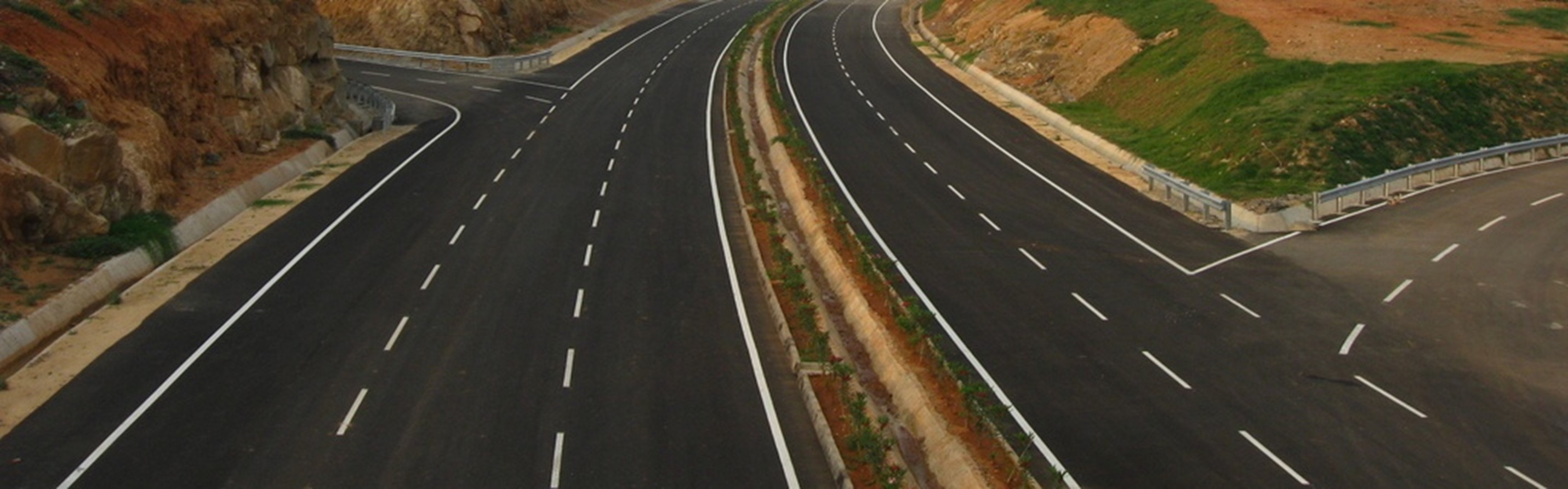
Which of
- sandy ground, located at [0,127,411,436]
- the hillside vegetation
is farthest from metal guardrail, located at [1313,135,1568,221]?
sandy ground, located at [0,127,411,436]

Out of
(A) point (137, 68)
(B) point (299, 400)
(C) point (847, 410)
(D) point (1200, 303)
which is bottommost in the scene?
(D) point (1200, 303)

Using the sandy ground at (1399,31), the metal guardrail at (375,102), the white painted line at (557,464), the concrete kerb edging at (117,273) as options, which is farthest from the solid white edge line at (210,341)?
the sandy ground at (1399,31)

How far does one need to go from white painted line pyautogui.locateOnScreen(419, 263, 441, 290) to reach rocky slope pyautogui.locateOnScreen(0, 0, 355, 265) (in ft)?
24.6

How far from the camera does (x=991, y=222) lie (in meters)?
33.7

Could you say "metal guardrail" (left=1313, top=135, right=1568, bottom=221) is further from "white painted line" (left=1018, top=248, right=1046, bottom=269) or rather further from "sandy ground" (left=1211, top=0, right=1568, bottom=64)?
"white painted line" (left=1018, top=248, right=1046, bottom=269)

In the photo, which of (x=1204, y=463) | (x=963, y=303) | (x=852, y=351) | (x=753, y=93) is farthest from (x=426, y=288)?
(x=753, y=93)

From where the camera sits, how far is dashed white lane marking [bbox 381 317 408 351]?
74.5 ft

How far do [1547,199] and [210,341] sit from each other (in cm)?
3433

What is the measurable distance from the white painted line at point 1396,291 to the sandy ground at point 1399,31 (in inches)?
888

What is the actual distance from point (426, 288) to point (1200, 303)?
52.6ft

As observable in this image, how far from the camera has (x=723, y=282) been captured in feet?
90.7

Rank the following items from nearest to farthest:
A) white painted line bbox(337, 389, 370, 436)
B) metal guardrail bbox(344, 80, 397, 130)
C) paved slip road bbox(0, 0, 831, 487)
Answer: paved slip road bbox(0, 0, 831, 487)
white painted line bbox(337, 389, 370, 436)
metal guardrail bbox(344, 80, 397, 130)

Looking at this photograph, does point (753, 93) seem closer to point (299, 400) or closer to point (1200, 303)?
point (1200, 303)

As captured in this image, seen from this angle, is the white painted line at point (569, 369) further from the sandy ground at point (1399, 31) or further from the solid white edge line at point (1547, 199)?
the sandy ground at point (1399, 31)
